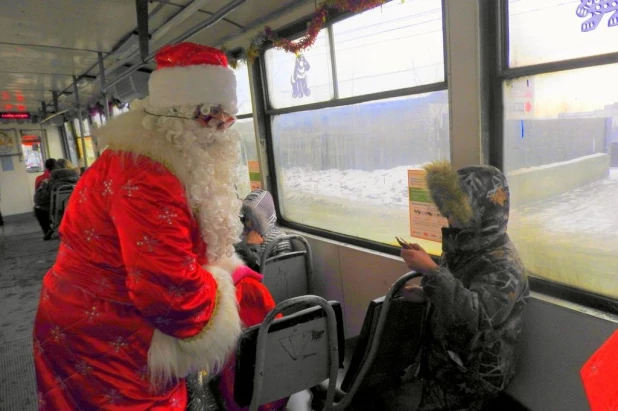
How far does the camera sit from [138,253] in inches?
46.6

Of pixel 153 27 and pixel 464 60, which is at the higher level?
pixel 153 27

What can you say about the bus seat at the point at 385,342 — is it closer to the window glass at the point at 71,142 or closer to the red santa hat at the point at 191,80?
the red santa hat at the point at 191,80

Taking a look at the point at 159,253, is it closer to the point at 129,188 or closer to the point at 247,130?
the point at 129,188

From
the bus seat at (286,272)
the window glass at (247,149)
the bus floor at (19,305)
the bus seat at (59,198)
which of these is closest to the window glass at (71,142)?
the bus floor at (19,305)

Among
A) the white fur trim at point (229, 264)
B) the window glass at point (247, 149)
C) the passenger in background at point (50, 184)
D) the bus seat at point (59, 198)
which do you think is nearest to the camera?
the white fur trim at point (229, 264)

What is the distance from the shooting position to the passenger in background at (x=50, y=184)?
21.4 feet

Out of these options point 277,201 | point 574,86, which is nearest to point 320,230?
point 277,201

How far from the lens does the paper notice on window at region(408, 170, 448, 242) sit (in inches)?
93.8

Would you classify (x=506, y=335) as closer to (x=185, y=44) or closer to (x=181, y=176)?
(x=181, y=176)

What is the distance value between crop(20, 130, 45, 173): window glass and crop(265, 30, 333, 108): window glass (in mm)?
9495

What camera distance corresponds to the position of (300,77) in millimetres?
3391

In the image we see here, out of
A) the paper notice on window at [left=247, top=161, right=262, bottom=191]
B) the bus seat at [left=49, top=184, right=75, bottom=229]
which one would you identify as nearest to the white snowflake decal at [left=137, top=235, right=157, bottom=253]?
the paper notice on window at [left=247, top=161, right=262, bottom=191]

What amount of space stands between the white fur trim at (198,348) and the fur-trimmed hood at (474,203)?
2.97 feet

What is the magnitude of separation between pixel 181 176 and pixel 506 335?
1349 mm
